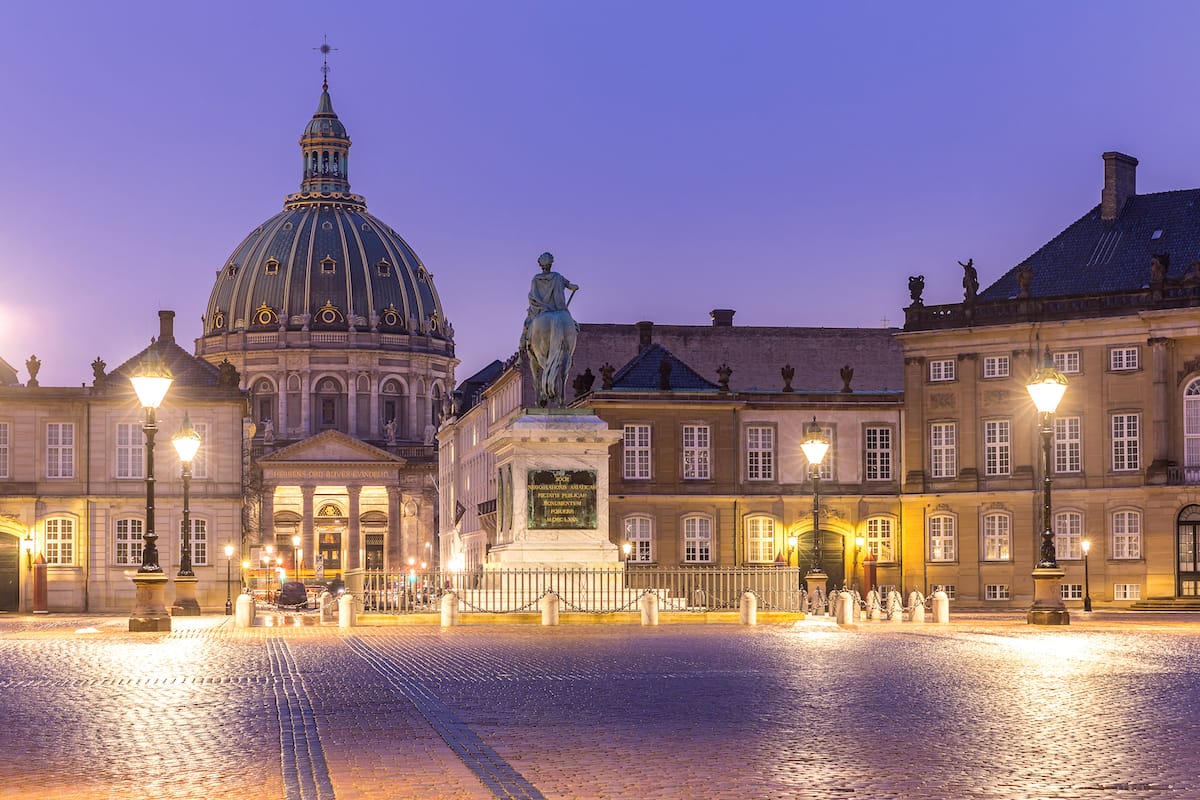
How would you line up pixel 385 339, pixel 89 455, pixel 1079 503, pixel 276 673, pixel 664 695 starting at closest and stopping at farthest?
1. pixel 664 695
2. pixel 276 673
3. pixel 1079 503
4. pixel 89 455
5. pixel 385 339

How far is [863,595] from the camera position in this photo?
7062 centimetres

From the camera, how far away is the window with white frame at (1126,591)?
67750 millimetres

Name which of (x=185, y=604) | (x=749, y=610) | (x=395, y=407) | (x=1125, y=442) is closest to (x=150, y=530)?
(x=749, y=610)

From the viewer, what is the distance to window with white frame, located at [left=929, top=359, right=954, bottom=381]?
240 feet

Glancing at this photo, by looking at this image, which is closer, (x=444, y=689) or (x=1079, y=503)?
(x=444, y=689)

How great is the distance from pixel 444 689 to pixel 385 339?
171 metres

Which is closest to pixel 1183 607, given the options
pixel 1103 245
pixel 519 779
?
pixel 1103 245

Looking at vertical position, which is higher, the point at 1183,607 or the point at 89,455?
the point at 89,455

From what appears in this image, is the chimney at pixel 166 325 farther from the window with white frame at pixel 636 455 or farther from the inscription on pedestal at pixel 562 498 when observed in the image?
the inscription on pedestal at pixel 562 498

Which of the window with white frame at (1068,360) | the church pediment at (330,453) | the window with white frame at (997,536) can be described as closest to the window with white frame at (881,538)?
the window with white frame at (997,536)

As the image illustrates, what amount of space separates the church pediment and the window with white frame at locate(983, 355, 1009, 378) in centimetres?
9857

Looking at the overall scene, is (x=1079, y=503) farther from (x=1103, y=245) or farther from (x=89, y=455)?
(x=89, y=455)

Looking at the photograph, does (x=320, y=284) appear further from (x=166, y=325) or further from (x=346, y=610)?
(x=346, y=610)

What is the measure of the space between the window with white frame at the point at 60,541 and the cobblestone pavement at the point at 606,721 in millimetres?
46494
